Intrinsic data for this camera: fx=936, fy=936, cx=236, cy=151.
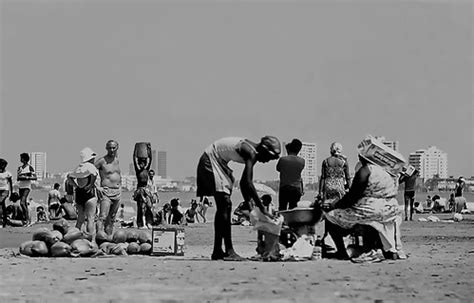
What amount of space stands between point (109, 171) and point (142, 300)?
7.49 meters

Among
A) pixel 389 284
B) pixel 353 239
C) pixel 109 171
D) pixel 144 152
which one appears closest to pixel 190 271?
pixel 389 284

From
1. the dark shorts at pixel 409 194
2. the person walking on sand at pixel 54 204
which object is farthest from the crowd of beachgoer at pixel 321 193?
the dark shorts at pixel 409 194

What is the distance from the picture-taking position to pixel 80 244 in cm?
1302

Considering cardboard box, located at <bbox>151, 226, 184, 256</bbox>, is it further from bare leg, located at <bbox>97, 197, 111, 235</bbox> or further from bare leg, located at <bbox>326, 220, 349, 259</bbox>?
bare leg, located at <bbox>97, 197, 111, 235</bbox>

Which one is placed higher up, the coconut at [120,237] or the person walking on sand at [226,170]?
the person walking on sand at [226,170]

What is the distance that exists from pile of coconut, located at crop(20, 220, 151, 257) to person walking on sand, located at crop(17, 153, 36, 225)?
26.1 feet

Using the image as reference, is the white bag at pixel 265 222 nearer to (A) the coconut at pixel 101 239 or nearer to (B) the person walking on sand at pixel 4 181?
(A) the coconut at pixel 101 239

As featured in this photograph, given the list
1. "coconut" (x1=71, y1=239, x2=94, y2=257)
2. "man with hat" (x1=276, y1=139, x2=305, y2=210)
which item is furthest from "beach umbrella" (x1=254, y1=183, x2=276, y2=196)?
"coconut" (x1=71, y1=239, x2=94, y2=257)

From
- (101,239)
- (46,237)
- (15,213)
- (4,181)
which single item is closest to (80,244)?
(46,237)

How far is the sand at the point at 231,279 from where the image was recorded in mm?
8516

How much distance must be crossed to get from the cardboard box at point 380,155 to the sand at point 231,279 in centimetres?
128

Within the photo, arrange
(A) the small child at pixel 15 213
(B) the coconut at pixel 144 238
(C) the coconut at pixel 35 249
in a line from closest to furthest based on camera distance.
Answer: (C) the coconut at pixel 35 249 < (B) the coconut at pixel 144 238 < (A) the small child at pixel 15 213

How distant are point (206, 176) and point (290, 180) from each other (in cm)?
277

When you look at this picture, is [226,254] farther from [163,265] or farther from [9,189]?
[9,189]
